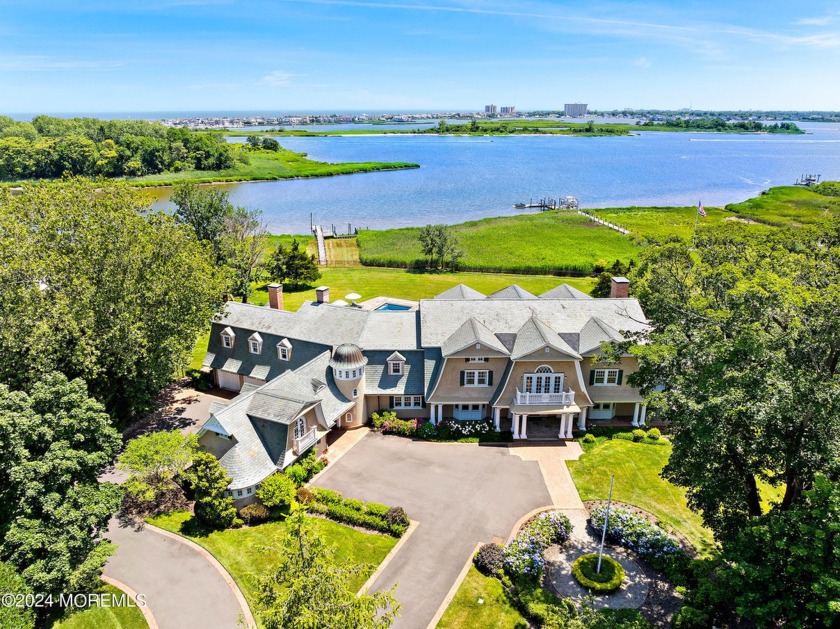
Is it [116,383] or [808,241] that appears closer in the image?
Answer: [116,383]

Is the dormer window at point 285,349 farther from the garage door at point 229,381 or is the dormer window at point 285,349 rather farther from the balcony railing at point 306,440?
the balcony railing at point 306,440

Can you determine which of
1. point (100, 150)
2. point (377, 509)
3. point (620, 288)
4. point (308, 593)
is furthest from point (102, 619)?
point (100, 150)

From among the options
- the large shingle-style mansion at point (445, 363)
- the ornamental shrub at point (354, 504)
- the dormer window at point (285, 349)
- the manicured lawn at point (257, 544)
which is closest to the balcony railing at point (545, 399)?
the large shingle-style mansion at point (445, 363)

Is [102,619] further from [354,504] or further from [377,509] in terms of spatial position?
[377,509]

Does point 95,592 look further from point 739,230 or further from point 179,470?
point 739,230

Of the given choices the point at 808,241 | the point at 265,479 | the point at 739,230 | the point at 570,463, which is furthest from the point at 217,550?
the point at 739,230

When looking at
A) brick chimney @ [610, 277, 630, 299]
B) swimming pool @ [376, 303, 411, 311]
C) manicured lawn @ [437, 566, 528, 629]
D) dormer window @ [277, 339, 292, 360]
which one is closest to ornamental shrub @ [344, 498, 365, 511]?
manicured lawn @ [437, 566, 528, 629]
